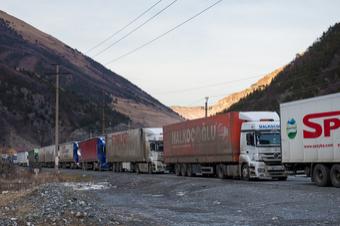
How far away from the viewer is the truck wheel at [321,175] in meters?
26.0

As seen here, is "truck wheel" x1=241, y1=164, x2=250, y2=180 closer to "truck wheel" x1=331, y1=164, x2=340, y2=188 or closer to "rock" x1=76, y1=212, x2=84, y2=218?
"truck wheel" x1=331, y1=164, x2=340, y2=188

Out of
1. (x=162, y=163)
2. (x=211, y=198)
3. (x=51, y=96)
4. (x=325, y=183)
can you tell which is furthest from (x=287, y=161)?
(x=51, y=96)

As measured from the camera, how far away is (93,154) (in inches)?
2862

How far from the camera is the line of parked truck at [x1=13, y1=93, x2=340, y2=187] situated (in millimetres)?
25938

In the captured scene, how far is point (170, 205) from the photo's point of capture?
72.1 feet

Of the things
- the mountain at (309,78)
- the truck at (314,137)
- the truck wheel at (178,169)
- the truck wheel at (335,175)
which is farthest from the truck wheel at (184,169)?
the mountain at (309,78)

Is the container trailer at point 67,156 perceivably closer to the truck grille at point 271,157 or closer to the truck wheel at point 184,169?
the truck wheel at point 184,169

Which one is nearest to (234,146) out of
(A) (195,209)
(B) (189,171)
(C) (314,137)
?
(C) (314,137)

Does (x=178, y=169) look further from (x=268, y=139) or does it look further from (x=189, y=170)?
(x=268, y=139)

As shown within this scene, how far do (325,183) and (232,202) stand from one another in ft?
19.6

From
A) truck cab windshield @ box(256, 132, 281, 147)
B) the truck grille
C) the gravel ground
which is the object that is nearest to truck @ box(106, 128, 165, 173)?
truck cab windshield @ box(256, 132, 281, 147)

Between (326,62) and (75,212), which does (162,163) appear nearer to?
(75,212)

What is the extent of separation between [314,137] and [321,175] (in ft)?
5.26

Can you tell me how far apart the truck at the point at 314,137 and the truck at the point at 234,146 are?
2891mm
